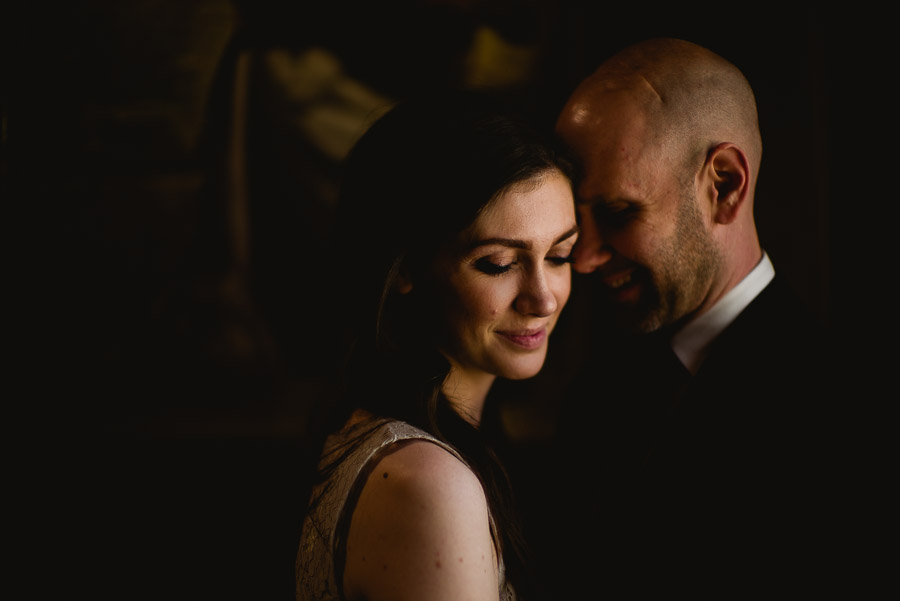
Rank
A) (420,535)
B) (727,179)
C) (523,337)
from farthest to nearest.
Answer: (727,179), (523,337), (420,535)

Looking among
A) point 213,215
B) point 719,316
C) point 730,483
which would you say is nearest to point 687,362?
point 719,316

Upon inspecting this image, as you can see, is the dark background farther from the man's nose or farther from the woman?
the woman

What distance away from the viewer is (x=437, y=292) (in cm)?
156

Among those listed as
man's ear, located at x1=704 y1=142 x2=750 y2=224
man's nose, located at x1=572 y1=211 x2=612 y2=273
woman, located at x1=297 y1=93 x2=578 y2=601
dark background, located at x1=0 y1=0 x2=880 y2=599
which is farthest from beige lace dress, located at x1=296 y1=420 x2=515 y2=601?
dark background, located at x1=0 y1=0 x2=880 y2=599

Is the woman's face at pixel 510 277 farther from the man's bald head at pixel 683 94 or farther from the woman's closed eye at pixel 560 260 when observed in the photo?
the man's bald head at pixel 683 94

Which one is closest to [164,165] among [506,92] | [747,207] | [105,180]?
[105,180]

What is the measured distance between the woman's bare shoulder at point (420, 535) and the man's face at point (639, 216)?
0.90 m

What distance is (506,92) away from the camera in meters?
2.96

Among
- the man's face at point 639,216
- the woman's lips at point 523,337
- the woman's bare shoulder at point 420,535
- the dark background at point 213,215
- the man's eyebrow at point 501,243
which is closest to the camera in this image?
the woman's bare shoulder at point 420,535

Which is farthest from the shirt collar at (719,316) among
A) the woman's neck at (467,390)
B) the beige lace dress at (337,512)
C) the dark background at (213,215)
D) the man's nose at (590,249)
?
the dark background at (213,215)

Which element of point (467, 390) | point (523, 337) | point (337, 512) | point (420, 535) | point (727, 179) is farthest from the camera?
point (727, 179)

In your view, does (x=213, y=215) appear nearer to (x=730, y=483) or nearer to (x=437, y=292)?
(x=437, y=292)

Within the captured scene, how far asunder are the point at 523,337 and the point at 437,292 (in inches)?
9.5

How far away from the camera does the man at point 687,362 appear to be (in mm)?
1511
